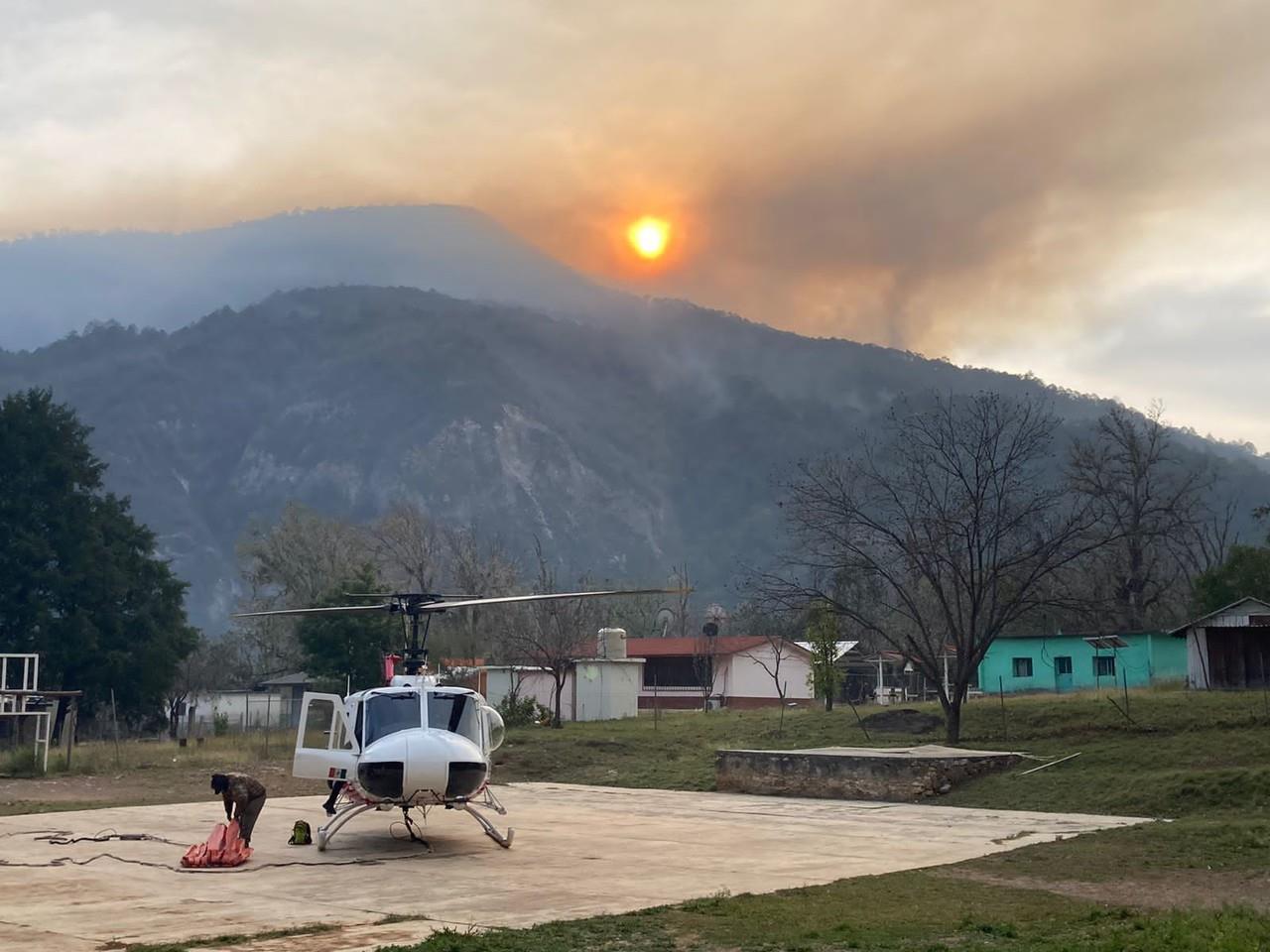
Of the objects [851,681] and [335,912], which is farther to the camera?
[851,681]

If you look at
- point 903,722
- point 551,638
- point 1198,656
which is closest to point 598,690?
point 551,638

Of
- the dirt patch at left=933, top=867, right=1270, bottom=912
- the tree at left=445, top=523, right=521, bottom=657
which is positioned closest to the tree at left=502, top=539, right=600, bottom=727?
the tree at left=445, top=523, right=521, bottom=657

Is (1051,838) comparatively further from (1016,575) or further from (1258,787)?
(1016,575)

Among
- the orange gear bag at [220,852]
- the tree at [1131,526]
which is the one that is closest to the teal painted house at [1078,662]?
the tree at [1131,526]

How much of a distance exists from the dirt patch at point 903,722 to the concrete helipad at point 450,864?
10705mm

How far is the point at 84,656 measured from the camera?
1945 inches

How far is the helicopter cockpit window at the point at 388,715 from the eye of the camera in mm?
17375

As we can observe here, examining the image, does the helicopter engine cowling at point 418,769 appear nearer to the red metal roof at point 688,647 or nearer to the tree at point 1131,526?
the tree at point 1131,526

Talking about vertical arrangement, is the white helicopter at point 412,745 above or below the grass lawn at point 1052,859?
above

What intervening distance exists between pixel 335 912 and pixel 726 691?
173ft

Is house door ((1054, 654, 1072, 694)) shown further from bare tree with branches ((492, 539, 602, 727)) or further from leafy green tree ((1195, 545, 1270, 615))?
bare tree with branches ((492, 539, 602, 727))

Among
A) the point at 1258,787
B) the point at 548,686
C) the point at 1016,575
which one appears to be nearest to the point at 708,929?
the point at 1258,787

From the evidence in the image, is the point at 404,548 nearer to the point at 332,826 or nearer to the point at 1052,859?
the point at 332,826

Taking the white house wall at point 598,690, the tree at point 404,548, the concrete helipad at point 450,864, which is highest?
the tree at point 404,548
